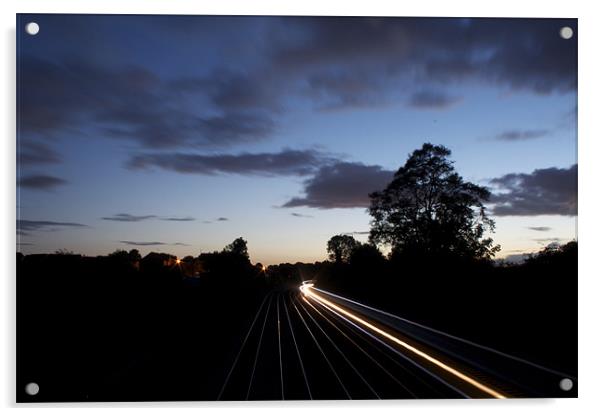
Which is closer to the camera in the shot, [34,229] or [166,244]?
[34,229]

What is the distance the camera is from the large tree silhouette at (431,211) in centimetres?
852

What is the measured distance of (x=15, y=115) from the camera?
7.19 meters

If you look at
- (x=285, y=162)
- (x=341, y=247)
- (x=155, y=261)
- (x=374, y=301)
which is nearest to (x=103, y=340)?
(x=155, y=261)

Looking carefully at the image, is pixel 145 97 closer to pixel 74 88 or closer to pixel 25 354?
pixel 74 88

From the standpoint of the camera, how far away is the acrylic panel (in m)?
6.93

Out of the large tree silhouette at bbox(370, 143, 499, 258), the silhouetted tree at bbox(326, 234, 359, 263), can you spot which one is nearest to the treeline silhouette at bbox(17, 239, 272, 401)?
the silhouetted tree at bbox(326, 234, 359, 263)

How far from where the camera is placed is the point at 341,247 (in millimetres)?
10906

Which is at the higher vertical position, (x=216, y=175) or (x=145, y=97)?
(x=145, y=97)

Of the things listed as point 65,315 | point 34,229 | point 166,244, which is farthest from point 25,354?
point 166,244

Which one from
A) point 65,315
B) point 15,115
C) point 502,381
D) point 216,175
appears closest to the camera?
point 502,381

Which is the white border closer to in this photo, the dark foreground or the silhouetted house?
the dark foreground

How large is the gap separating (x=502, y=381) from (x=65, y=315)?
722 cm
